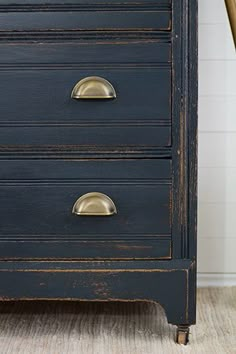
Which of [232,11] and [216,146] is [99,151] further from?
[216,146]

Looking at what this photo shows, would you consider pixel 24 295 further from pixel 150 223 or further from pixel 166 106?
pixel 166 106

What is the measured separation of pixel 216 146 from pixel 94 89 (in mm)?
623

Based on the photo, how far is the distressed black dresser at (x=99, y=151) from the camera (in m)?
1.56

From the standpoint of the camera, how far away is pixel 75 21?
61.4 inches

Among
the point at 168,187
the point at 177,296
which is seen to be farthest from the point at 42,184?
the point at 177,296

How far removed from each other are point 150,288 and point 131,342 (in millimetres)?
146

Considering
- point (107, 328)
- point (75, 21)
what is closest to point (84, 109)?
point (75, 21)

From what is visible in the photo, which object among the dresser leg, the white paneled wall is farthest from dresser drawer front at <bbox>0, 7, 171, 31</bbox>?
the dresser leg

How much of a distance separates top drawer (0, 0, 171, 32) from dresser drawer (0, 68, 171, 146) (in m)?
0.09

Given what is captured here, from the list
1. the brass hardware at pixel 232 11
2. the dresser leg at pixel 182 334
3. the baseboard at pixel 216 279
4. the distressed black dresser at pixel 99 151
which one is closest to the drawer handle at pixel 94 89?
the distressed black dresser at pixel 99 151

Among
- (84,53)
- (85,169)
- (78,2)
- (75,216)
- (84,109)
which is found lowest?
(75,216)

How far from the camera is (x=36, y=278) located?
164 centimetres

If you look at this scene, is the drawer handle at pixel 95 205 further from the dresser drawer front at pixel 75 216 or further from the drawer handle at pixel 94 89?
the drawer handle at pixel 94 89

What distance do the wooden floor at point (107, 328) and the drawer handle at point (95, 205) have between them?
314mm
